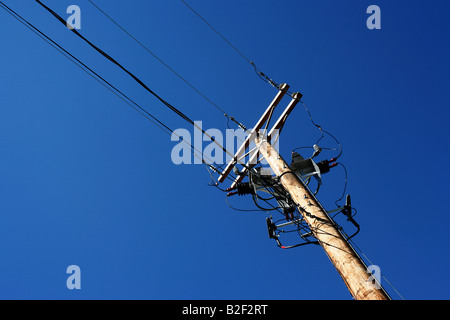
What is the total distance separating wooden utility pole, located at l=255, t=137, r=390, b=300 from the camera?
3064 millimetres

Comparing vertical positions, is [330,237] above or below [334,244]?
above

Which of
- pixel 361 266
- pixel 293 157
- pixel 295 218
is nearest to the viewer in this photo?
pixel 361 266

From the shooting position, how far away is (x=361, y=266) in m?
3.31

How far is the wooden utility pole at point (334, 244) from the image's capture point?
306 centimetres

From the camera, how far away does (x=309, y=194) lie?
4.56m

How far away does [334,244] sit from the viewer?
12.1 feet

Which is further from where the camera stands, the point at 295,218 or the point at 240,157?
the point at 240,157
